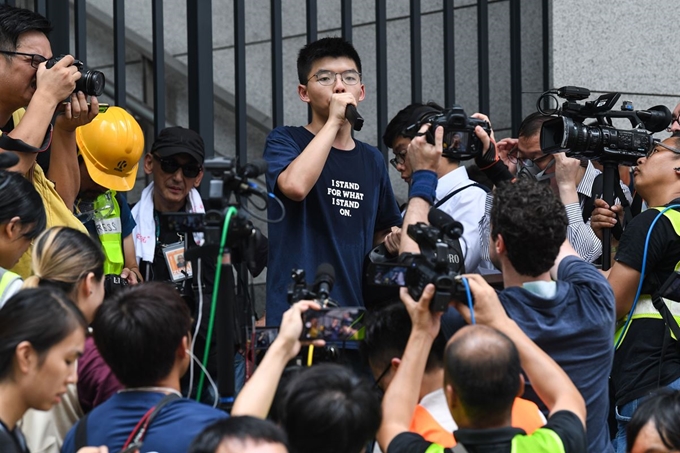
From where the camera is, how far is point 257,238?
12.0ft

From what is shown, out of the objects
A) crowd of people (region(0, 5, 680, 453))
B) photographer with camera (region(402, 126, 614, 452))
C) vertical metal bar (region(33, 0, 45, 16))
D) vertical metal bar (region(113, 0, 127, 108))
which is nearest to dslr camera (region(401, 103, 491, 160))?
crowd of people (region(0, 5, 680, 453))

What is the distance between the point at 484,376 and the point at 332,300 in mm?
773

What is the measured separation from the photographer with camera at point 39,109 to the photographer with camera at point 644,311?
2.19 m

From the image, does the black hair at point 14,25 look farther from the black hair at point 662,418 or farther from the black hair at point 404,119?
the black hair at point 662,418

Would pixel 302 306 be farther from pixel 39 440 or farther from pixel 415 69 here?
pixel 415 69

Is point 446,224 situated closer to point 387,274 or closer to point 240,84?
point 387,274

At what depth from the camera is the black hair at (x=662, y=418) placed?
3496 mm

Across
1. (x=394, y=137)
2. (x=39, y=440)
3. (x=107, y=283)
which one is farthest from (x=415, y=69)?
(x=39, y=440)

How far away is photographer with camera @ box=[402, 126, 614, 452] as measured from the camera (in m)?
3.70

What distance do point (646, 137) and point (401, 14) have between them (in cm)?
354

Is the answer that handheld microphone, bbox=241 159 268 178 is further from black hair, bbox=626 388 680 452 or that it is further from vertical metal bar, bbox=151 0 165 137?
vertical metal bar, bbox=151 0 165 137

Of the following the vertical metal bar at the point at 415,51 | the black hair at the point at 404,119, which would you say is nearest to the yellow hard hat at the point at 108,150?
the black hair at the point at 404,119

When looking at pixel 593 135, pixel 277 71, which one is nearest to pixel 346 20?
pixel 277 71

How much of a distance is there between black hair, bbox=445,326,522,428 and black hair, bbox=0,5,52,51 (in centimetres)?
253
